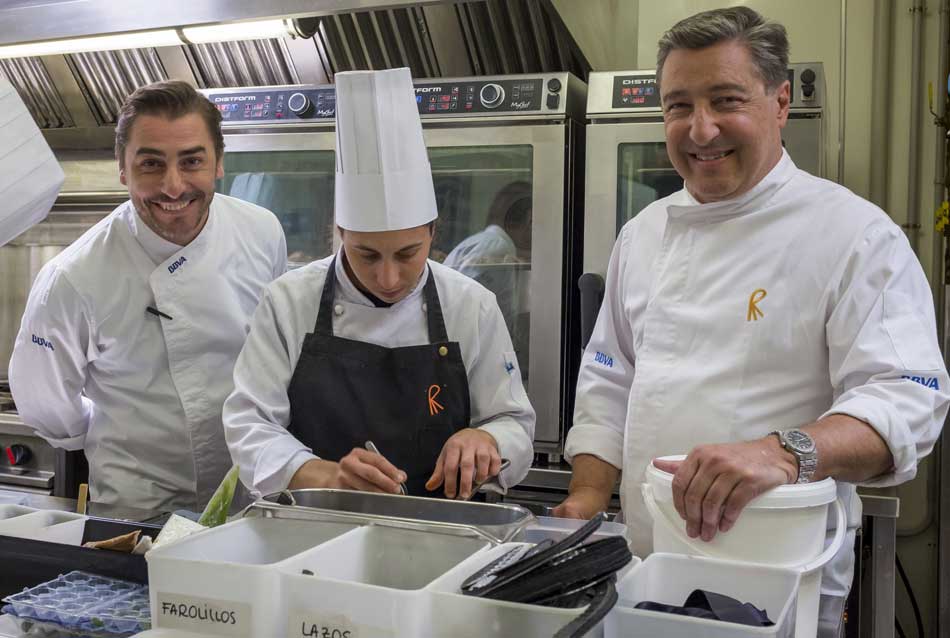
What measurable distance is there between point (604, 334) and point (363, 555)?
35.9 inches

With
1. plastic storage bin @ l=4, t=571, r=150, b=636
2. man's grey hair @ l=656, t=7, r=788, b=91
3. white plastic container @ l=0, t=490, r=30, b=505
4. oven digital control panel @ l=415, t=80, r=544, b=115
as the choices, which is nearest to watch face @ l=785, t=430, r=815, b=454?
man's grey hair @ l=656, t=7, r=788, b=91

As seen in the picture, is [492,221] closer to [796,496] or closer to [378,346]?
[378,346]

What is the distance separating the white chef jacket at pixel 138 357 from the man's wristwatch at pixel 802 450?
134 cm

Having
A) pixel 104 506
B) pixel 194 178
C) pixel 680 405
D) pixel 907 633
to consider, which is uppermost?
pixel 194 178

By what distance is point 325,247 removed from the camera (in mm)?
3043

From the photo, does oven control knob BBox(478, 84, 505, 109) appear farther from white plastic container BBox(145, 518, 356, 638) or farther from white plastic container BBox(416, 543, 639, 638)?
white plastic container BBox(416, 543, 639, 638)

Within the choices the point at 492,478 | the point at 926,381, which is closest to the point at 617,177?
the point at 492,478

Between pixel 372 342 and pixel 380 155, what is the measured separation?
0.37m

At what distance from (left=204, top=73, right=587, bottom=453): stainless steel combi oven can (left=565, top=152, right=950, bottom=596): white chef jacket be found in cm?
89

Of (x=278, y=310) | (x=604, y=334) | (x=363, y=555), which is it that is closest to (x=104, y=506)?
(x=278, y=310)

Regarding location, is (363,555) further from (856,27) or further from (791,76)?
(856,27)

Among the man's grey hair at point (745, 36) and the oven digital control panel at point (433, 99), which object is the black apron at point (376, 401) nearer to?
the man's grey hair at point (745, 36)

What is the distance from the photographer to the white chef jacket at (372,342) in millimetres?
1769

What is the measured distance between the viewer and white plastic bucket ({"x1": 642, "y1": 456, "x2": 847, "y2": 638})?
A: 1108 mm
